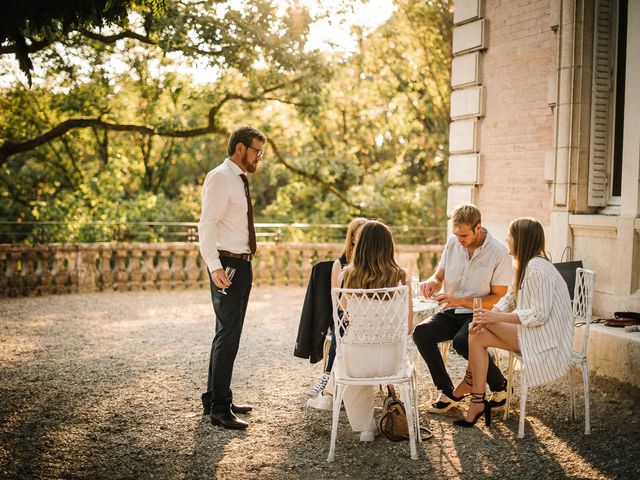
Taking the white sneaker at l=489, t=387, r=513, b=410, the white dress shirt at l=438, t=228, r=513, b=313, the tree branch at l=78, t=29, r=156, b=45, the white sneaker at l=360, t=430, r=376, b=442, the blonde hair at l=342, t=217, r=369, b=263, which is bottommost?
the white sneaker at l=360, t=430, r=376, b=442

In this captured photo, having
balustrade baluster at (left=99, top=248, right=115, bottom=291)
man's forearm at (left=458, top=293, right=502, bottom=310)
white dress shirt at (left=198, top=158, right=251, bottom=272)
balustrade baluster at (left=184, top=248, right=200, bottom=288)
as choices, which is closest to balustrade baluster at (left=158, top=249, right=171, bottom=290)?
balustrade baluster at (left=184, top=248, right=200, bottom=288)

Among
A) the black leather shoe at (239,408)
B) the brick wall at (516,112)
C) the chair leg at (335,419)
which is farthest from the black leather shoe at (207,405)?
the brick wall at (516,112)

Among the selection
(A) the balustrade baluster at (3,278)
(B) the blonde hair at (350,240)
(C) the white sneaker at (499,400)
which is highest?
(B) the blonde hair at (350,240)

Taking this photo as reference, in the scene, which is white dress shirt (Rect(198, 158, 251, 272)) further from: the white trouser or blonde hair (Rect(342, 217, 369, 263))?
the white trouser

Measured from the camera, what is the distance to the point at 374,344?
4.22 metres

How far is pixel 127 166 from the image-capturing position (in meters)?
16.5

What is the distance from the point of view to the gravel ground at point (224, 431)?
403 cm

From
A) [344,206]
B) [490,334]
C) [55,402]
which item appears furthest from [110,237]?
[490,334]

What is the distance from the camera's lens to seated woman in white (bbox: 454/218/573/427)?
4.49 metres

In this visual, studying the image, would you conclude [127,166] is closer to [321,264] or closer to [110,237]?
[110,237]

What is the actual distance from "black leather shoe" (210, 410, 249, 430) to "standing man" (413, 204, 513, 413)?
1.50 m

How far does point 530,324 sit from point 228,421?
2.27 metres

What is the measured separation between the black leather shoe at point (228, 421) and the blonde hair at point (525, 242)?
2.26m

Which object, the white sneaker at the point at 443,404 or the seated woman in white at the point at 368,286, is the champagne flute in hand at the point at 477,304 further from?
the white sneaker at the point at 443,404
